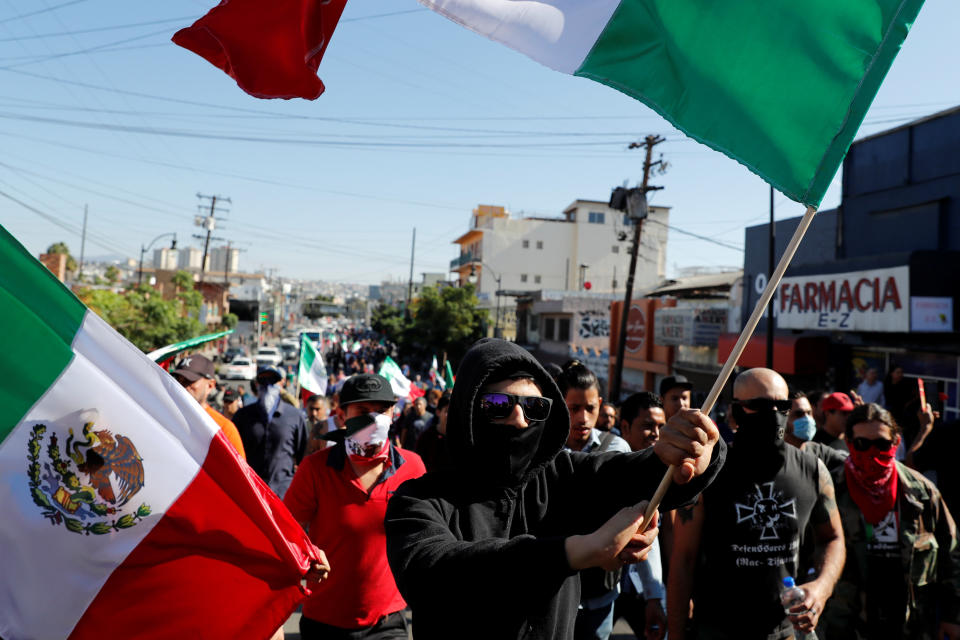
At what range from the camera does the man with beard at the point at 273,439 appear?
280 inches

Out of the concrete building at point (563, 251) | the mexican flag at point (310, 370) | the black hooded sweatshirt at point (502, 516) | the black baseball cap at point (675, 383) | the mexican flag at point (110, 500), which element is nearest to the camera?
the black hooded sweatshirt at point (502, 516)

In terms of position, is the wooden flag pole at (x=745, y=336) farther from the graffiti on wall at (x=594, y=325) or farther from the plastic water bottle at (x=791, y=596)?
the graffiti on wall at (x=594, y=325)

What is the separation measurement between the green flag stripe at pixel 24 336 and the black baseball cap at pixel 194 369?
288 centimetres

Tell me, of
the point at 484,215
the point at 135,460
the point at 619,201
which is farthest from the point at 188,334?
the point at 484,215

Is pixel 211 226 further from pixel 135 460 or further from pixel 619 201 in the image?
pixel 135 460

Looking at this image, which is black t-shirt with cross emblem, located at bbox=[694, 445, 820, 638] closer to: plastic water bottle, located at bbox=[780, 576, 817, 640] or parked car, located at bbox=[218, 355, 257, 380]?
plastic water bottle, located at bbox=[780, 576, 817, 640]

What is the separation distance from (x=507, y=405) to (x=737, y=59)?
119 cm

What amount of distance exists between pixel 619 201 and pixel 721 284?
287 inches

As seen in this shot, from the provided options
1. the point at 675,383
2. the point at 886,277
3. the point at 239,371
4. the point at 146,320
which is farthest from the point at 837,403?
the point at 239,371

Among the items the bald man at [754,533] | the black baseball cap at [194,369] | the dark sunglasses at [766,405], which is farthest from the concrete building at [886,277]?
the black baseball cap at [194,369]

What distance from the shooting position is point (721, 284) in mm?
28562

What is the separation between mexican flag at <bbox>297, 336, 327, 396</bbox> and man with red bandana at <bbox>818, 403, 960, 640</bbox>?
26.4 ft

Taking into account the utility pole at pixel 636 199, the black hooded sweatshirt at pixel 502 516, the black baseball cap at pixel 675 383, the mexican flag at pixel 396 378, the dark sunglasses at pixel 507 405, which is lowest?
the mexican flag at pixel 396 378

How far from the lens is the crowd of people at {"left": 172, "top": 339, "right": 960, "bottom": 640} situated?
1.90m
